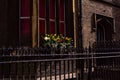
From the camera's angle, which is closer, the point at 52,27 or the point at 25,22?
the point at 25,22

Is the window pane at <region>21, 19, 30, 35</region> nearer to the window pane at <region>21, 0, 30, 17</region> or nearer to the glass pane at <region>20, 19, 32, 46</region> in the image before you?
the glass pane at <region>20, 19, 32, 46</region>

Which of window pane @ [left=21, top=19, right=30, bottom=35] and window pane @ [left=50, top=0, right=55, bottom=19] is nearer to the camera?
window pane @ [left=21, top=19, right=30, bottom=35]

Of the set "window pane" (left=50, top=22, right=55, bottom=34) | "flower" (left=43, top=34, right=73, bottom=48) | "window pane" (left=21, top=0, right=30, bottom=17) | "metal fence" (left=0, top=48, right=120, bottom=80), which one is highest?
"window pane" (left=21, top=0, right=30, bottom=17)

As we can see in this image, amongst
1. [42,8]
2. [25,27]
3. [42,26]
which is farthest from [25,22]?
[42,8]

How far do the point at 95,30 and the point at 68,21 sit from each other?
2.11 meters

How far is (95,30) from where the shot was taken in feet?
46.8

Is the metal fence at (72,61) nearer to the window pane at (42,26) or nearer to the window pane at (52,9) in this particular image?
the window pane at (42,26)

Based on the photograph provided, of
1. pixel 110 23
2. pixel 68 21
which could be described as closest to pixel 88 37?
pixel 68 21

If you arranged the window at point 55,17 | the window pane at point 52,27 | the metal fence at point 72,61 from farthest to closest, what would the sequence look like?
the window pane at point 52,27, the window at point 55,17, the metal fence at point 72,61

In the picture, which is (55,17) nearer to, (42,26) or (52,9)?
(52,9)

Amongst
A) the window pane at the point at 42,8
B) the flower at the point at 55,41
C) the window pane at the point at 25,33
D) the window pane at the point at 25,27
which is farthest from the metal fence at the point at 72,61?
the window pane at the point at 42,8

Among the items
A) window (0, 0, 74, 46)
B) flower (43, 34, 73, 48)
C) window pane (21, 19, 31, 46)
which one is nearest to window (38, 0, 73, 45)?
window (0, 0, 74, 46)

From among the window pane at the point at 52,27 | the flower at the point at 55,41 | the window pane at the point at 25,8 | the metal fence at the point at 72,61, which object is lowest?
the metal fence at the point at 72,61

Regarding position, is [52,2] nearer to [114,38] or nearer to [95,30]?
[95,30]
